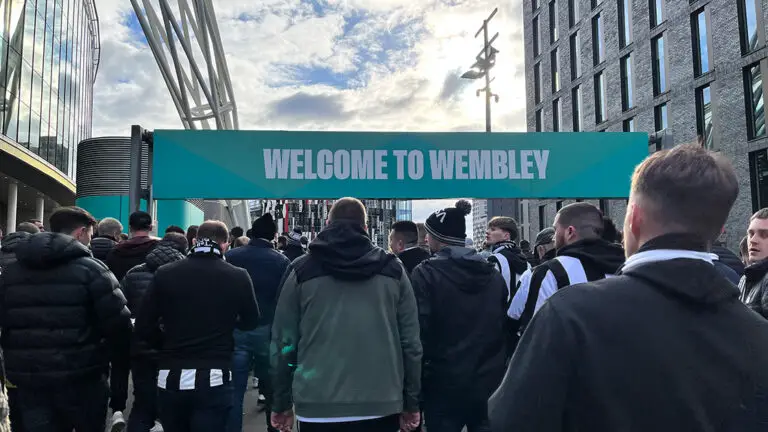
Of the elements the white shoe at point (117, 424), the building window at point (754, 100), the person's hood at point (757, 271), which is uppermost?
the building window at point (754, 100)

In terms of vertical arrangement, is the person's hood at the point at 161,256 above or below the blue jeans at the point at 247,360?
→ above

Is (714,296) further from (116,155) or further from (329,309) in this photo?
(116,155)

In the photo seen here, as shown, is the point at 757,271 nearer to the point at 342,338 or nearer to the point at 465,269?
the point at 465,269

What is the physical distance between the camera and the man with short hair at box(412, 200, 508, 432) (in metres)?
3.26

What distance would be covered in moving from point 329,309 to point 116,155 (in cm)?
1464

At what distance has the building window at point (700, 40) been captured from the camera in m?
21.5

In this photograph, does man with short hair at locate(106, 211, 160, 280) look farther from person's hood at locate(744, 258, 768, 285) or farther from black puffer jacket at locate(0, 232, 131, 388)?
person's hood at locate(744, 258, 768, 285)

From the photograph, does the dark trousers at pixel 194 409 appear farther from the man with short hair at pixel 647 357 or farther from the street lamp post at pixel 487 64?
the street lamp post at pixel 487 64

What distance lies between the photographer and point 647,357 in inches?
44.1

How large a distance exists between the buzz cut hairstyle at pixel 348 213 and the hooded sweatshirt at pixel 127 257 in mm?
2615

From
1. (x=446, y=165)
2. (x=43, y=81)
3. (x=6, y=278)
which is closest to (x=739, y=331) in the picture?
(x=6, y=278)

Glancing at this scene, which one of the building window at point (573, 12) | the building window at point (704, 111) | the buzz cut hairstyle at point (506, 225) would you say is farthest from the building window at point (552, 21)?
the buzz cut hairstyle at point (506, 225)

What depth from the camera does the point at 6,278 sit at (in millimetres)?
3346

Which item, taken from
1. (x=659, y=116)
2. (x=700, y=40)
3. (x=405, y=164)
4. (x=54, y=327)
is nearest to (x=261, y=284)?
(x=54, y=327)
